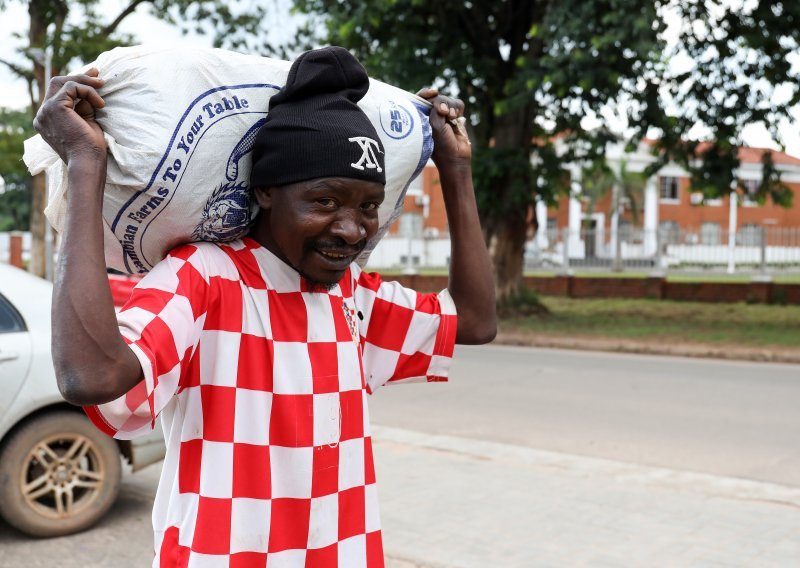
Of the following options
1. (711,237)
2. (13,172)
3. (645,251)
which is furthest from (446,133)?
(13,172)

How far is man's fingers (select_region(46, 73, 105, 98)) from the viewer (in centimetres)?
163

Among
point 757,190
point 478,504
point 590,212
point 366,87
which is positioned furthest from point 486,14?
point 590,212

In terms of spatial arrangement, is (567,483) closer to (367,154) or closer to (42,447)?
(42,447)

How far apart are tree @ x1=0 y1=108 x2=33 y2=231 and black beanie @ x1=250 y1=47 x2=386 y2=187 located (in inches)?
621

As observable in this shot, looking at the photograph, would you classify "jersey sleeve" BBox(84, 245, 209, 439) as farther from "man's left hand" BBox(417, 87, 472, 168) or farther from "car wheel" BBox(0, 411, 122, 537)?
"car wheel" BBox(0, 411, 122, 537)

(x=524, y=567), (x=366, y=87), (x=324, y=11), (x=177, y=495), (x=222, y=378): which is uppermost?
(x=324, y=11)

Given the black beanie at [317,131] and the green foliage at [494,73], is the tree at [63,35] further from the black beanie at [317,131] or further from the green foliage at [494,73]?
the black beanie at [317,131]

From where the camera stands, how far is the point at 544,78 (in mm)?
14180

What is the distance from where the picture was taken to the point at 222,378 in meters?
1.73

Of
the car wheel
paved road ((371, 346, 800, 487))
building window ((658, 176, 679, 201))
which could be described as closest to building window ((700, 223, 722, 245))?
paved road ((371, 346, 800, 487))

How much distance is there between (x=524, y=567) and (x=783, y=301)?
18873 millimetres

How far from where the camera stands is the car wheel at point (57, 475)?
4867 millimetres

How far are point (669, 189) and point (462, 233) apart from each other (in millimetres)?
54384

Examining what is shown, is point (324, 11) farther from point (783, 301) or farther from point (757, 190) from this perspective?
point (783, 301)
